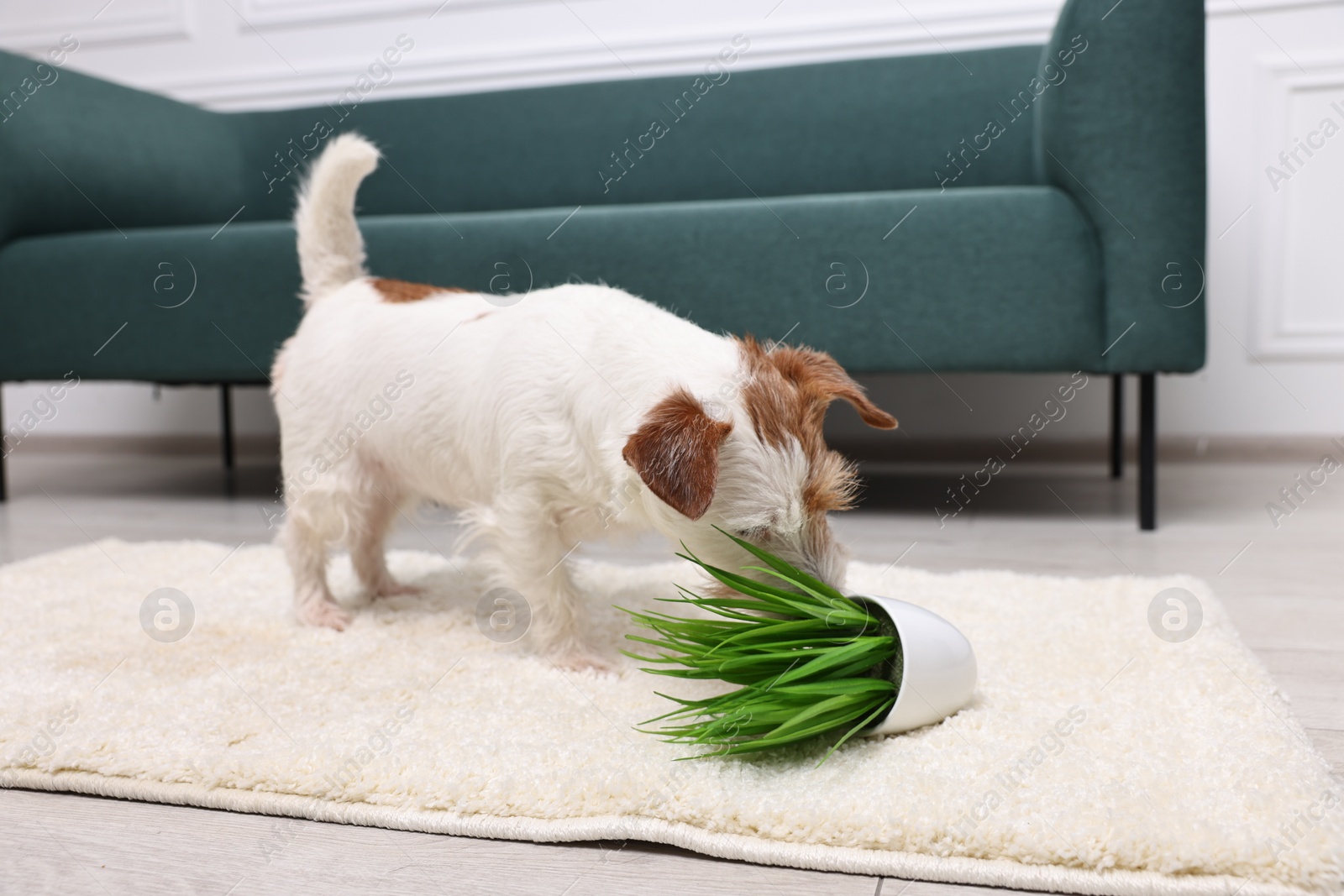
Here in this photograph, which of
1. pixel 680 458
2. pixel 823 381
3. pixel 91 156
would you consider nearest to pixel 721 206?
pixel 823 381

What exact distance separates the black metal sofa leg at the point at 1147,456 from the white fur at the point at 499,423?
155 centimetres

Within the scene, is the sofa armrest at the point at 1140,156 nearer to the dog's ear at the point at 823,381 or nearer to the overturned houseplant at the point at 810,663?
the dog's ear at the point at 823,381

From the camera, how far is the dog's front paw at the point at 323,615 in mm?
1667

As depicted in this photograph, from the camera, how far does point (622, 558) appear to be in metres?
2.21

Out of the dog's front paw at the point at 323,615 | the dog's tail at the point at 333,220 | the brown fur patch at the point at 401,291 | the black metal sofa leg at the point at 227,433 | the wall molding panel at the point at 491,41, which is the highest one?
the wall molding panel at the point at 491,41

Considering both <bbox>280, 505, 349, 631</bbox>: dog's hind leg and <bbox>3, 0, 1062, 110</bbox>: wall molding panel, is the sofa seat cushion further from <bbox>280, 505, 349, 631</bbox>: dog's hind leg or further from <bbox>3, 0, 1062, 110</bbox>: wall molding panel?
<bbox>3, 0, 1062, 110</bbox>: wall molding panel

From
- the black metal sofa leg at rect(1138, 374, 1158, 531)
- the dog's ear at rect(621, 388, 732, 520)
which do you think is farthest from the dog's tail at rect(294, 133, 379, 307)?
the black metal sofa leg at rect(1138, 374, 1158, 531)

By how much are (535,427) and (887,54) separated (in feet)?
9.56

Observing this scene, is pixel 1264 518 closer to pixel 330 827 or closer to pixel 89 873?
pixel 330 827

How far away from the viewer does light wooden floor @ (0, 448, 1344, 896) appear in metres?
0.92

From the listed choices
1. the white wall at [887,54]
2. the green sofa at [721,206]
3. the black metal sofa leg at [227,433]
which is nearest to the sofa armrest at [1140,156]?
the green sofa at [721,206]

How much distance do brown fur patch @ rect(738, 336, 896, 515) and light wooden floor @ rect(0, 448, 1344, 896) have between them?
0.46m

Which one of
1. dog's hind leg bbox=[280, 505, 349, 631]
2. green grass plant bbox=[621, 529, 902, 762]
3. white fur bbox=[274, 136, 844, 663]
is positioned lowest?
dog's hind leg bbox=[280, 505, 349, 631]

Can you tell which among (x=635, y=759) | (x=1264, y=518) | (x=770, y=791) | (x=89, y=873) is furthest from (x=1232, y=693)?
(x=1264, y=518)
